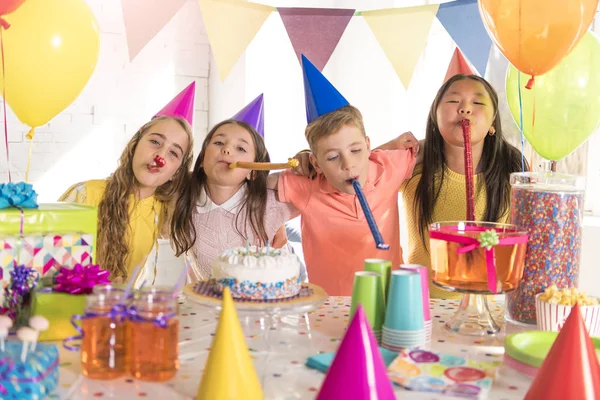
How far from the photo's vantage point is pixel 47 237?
→ 1242 millimetres

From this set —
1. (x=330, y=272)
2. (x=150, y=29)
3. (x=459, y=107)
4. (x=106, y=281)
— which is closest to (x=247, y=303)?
(x=106, y=281)

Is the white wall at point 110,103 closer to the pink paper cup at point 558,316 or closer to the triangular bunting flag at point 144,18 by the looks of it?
the triangular bunting flag at point 144,18

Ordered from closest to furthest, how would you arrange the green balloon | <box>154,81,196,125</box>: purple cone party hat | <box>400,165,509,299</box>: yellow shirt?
the green balloon < <box>400,165,509,299</box>: yellow shirt < <box>154,81,196,125</box>: purple cone party hat

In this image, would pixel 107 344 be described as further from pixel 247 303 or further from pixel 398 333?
pixel 398 333

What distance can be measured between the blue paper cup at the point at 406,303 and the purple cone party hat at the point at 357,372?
0.29 meters

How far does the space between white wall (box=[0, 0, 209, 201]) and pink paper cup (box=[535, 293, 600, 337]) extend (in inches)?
101

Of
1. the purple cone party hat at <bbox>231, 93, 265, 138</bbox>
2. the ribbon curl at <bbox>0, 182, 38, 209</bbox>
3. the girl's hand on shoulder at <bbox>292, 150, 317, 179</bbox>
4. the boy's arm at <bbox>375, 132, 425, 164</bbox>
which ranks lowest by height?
the ribbon curl at <bbox>0, 182, 38, 209</bbox>

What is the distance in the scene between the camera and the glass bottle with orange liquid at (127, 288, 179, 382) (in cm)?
97

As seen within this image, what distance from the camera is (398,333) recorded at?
3.68 feet

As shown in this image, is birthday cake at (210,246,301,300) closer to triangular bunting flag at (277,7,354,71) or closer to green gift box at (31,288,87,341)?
green gift box at (31,288,87,341)

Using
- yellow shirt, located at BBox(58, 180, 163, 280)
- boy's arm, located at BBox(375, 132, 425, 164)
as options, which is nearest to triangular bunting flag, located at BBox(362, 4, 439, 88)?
boy's arm, located at BBox(375, 132, 425, 164)

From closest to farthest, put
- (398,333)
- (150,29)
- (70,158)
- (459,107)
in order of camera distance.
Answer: (398,333), (459,107), (150,29), (70,158)

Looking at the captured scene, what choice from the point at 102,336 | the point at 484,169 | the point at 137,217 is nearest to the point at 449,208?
the point at 484,169

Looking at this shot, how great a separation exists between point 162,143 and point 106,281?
83 cm
